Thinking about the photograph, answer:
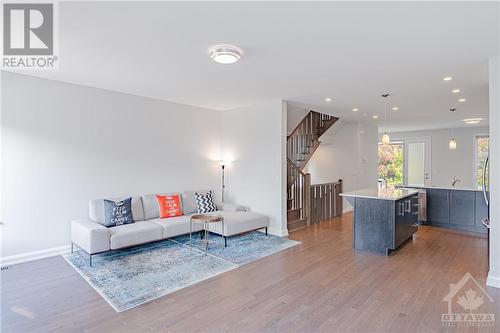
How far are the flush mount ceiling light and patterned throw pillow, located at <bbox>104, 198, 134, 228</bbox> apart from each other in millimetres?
2872

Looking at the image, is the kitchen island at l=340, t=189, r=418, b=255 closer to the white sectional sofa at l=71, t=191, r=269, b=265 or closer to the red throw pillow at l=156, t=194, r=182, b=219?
the white sectional sofa at l=71, t=191, r=269, b=265

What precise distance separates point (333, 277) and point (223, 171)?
3719 mm

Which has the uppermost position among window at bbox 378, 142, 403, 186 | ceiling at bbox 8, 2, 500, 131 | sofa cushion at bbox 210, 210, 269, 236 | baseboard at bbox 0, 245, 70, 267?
ceiling at bbox 8, 2, 500, 131

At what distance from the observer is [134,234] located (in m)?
4.03

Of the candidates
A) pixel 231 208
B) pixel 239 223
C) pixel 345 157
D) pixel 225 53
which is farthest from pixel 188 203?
pixel 345 157

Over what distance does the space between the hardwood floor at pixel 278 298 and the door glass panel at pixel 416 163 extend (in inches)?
251

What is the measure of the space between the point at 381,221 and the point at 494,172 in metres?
1.64

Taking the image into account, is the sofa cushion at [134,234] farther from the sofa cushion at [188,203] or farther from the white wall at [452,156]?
the white wall at [452,156]

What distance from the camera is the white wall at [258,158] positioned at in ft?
17.5

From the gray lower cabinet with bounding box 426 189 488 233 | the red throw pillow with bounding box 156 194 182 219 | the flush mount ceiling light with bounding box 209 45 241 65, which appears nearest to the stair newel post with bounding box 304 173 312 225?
the gray lower cabinet with bounding box 426 189 488 233

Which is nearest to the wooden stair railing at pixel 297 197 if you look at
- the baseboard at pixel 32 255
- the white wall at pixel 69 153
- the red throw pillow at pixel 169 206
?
the white wall at pixel 69 153

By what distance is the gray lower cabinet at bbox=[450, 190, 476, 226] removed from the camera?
18.7 ft

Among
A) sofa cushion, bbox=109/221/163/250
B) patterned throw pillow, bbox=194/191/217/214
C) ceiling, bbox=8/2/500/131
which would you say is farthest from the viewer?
patterned throw pillow, bbox=194/191/217/214

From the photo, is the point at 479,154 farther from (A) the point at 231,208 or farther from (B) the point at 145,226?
(B) the point at 145,226
